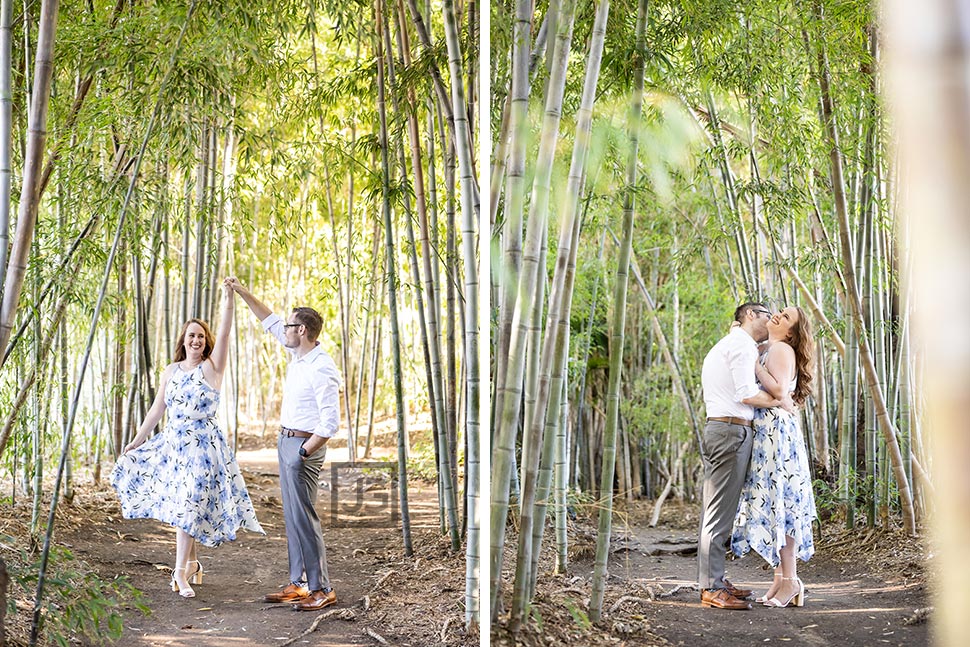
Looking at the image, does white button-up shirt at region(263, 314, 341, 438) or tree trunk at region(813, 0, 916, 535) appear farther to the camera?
white button-up shirt at region(263, 314, 341, 438)

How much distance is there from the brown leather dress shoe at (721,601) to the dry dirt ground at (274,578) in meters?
0.63

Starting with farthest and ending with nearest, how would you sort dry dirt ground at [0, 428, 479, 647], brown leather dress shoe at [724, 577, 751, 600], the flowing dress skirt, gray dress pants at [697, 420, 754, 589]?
gray dress pants at [697, 420, 754, 589] → the flowing dress skirt → dry dirt ground at [0, 428, 479, 647] → brown leather dress shoe at [724, 577, 751, 600]

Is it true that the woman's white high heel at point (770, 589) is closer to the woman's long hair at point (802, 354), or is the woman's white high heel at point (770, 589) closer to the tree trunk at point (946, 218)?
the woman's long hair at point (802, 354)

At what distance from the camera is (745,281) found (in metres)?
3.70

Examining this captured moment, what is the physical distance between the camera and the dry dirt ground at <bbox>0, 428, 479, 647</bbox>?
2617mm

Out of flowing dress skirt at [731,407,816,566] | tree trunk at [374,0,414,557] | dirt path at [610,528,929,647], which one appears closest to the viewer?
dirt path at [610,528,929,647]

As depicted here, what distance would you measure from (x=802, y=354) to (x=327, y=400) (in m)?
1.61

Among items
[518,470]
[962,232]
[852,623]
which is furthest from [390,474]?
[962,232]

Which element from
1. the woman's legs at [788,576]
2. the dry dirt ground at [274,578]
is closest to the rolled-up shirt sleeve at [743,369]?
the woman's legs at [788,576]

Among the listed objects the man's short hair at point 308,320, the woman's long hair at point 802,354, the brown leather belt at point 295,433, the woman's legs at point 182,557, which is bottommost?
the woman's legs at point 182,557

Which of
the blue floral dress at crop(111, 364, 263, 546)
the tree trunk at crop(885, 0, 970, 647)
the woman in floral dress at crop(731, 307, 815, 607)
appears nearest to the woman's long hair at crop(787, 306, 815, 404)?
the woman in floral dress at crop(731, 307, 815, 607)

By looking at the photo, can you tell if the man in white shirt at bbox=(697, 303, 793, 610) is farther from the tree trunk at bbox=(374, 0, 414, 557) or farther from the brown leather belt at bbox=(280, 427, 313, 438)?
the brown leather belt at bbox=(280, 427, 313, 438)

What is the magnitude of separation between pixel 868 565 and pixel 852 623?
0.32 meters

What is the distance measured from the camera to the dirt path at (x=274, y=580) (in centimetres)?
263
